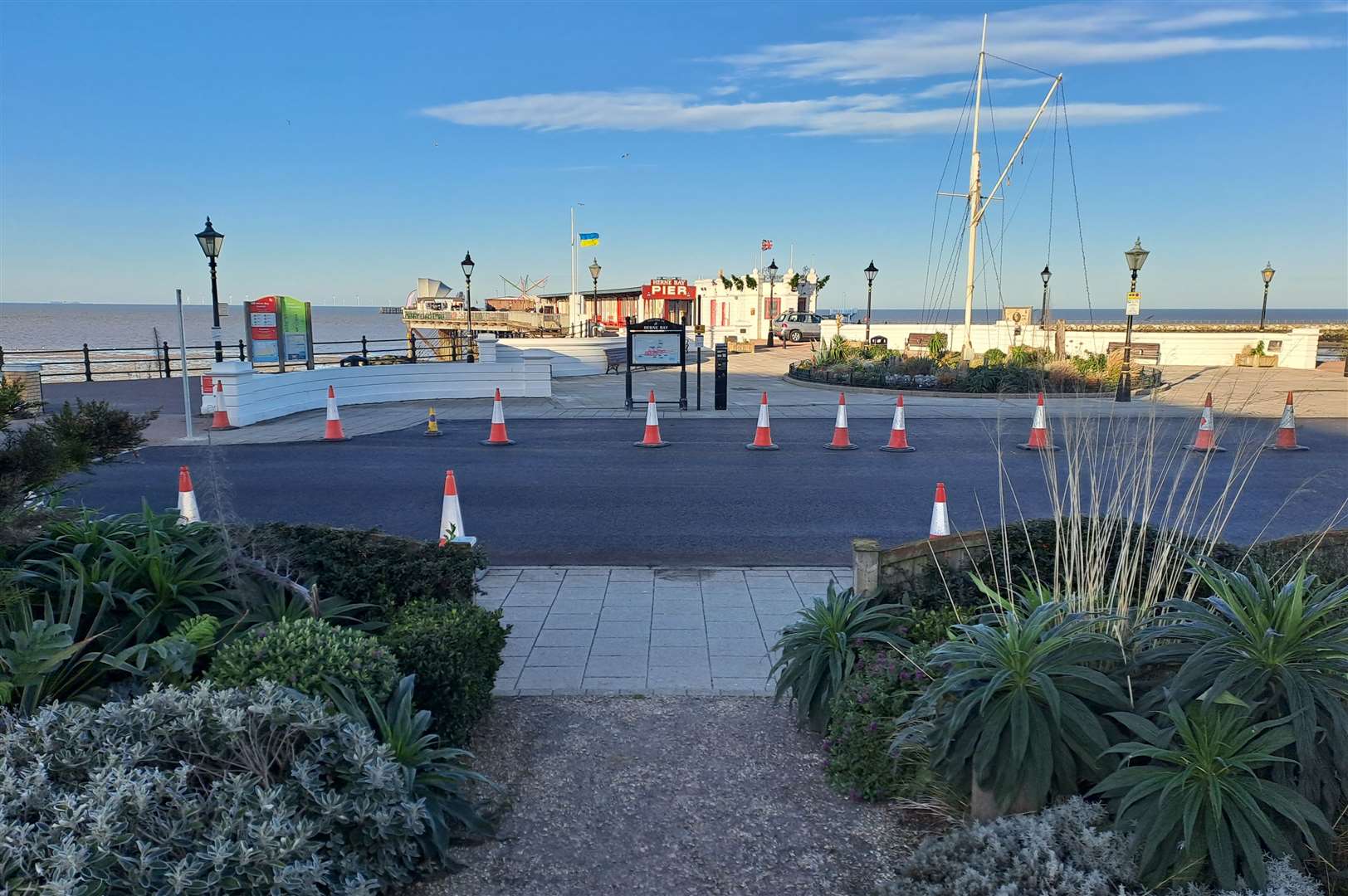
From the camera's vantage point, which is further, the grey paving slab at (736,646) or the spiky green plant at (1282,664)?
the grey paving slab at (736,646)

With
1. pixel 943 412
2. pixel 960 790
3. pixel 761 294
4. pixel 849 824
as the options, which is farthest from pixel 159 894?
pixel 761 294

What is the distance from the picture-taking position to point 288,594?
5.07 meters

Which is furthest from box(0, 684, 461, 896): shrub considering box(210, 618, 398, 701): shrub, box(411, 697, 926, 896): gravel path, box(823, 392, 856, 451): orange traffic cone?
box(823, 392, 856, 451): orange traffic cone

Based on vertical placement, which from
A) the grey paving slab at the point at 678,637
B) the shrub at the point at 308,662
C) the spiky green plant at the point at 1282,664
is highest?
the spiky green plant at the point at 1282,664

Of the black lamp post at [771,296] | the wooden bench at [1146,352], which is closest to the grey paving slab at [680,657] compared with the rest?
the wooden bench at [1146,352]

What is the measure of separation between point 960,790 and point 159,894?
2.77 meters

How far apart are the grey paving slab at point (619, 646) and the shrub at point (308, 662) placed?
192 cm

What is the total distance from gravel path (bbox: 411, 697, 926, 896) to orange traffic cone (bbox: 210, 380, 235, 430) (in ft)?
42.6

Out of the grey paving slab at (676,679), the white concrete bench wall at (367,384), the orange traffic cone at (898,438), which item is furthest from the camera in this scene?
the white concrete bench wall at (367,384)

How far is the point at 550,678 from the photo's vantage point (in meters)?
5.27

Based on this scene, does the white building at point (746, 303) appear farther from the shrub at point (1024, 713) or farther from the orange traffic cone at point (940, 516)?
the shrub at point (1024, 713)

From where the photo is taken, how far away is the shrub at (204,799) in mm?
2732

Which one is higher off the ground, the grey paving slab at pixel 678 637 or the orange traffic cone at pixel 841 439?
the orange traffic cone at pixel 841 439

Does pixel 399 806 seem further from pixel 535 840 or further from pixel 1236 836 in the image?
pixel 1236 836
